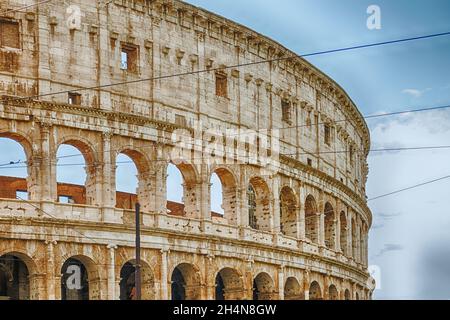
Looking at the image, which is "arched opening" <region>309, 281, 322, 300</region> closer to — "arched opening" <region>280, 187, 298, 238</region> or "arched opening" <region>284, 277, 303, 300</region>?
"arched opening" <region>284, 277, 303, 300</region>

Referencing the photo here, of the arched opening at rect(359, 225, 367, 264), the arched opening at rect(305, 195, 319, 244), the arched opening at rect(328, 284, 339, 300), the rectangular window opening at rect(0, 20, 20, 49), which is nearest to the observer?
the rectangular window opening at rect(0, 20, 20, 49)

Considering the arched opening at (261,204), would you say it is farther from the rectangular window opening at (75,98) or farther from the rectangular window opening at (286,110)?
the rectangular window opening at (75,98)

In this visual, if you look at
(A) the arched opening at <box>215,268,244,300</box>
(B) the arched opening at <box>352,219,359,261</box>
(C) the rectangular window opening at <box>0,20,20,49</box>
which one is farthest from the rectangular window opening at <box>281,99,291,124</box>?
(C) the rectangular window opening at <box>0,20,20,49</box>

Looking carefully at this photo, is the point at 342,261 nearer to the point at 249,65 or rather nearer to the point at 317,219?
the point at 317,219

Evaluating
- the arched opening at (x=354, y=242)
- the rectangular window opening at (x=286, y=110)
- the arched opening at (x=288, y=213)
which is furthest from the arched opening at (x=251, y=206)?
Answer: the arched opening at (x=354, y=242)

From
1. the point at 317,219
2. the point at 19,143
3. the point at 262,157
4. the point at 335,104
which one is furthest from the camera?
the point at 335,104
